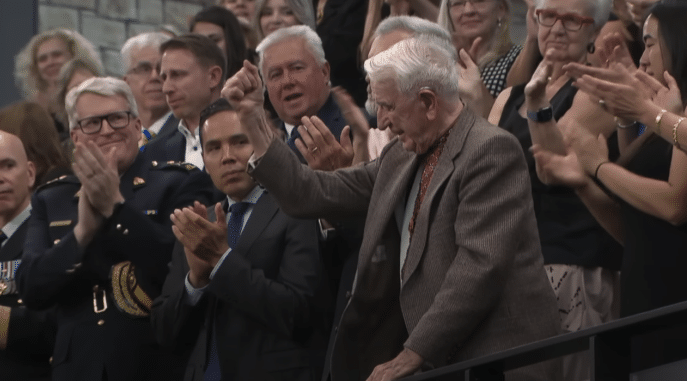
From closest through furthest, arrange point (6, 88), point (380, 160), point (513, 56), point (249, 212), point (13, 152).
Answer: point (380, 160) → point (249, 212) → point (513, 56) → point (13, 152) → point (6, 88)

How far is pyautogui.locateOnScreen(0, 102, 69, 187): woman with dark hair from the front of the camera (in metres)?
5.59

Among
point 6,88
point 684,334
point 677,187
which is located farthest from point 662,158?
point 6,88

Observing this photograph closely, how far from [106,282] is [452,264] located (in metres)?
1.81

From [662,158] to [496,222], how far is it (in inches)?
29.9

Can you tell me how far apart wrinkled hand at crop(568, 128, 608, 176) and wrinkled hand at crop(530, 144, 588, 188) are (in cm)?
2

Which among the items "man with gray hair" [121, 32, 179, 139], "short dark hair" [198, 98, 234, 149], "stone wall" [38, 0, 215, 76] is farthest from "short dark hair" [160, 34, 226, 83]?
"stone wall" [38, 0, 215, 76]

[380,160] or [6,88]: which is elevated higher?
[380,160]

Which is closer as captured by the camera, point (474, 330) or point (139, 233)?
point (474, 330)

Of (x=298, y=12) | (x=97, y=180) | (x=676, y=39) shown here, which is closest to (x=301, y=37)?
(x=97, y=180)

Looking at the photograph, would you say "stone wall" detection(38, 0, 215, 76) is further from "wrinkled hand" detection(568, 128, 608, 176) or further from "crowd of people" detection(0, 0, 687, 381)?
"wrinkled hand" detection(568, 128, 608, 176)

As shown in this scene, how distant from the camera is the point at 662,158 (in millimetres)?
3771

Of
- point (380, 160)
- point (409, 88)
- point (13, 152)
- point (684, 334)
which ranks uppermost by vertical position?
point (409, 88)

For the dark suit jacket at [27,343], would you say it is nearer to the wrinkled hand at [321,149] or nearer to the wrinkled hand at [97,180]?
the wrinkled hand at [97,180]

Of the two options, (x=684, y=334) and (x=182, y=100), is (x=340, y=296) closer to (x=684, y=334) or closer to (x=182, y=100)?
(x=684, y=334)
